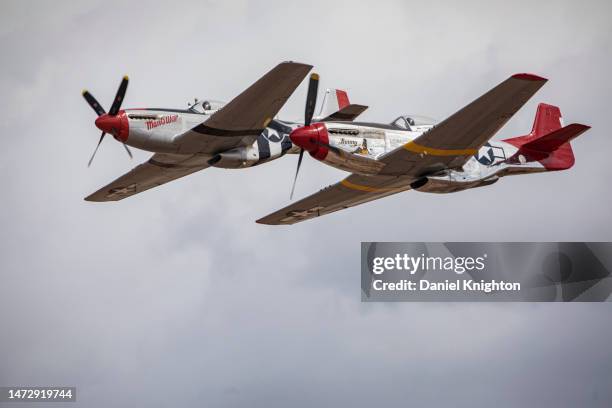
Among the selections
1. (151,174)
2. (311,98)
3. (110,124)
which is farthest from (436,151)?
(151,174)

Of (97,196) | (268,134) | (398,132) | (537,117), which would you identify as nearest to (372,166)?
(398,132)

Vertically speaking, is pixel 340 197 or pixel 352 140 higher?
pixel 352 140

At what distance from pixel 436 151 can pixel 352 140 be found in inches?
122

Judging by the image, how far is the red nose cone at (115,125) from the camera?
52312 millimetres

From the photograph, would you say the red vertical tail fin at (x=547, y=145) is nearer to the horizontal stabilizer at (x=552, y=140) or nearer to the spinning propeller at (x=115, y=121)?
the horizontal stabilizer at (x=552, y=140)

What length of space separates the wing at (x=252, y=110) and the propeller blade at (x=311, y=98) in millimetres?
391

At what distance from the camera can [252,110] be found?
52.0 m

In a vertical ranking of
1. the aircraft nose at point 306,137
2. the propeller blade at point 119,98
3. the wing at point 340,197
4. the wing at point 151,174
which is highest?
the propeller blade at point 119,98

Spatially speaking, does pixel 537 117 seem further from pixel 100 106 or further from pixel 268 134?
pixel 100 106

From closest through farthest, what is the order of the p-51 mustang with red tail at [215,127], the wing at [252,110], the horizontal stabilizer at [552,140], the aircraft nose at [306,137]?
the aircraft nose at [306,137]
the wing at [252,110]
the p-51 mustang with red tail at [215,127]
the horizontal stabilizer at [552,140]

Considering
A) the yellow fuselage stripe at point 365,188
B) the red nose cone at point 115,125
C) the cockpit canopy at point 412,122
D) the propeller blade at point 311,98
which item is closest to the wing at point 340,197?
the yellow fuselage stripe at point 365,188

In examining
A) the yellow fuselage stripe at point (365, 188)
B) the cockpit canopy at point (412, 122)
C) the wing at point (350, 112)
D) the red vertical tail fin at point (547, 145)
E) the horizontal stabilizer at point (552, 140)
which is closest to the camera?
the cockpit canopy at point (412, 122)

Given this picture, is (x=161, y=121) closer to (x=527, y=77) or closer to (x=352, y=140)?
(x=352, y=140)

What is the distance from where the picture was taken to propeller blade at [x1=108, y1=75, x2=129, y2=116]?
5191 cm
